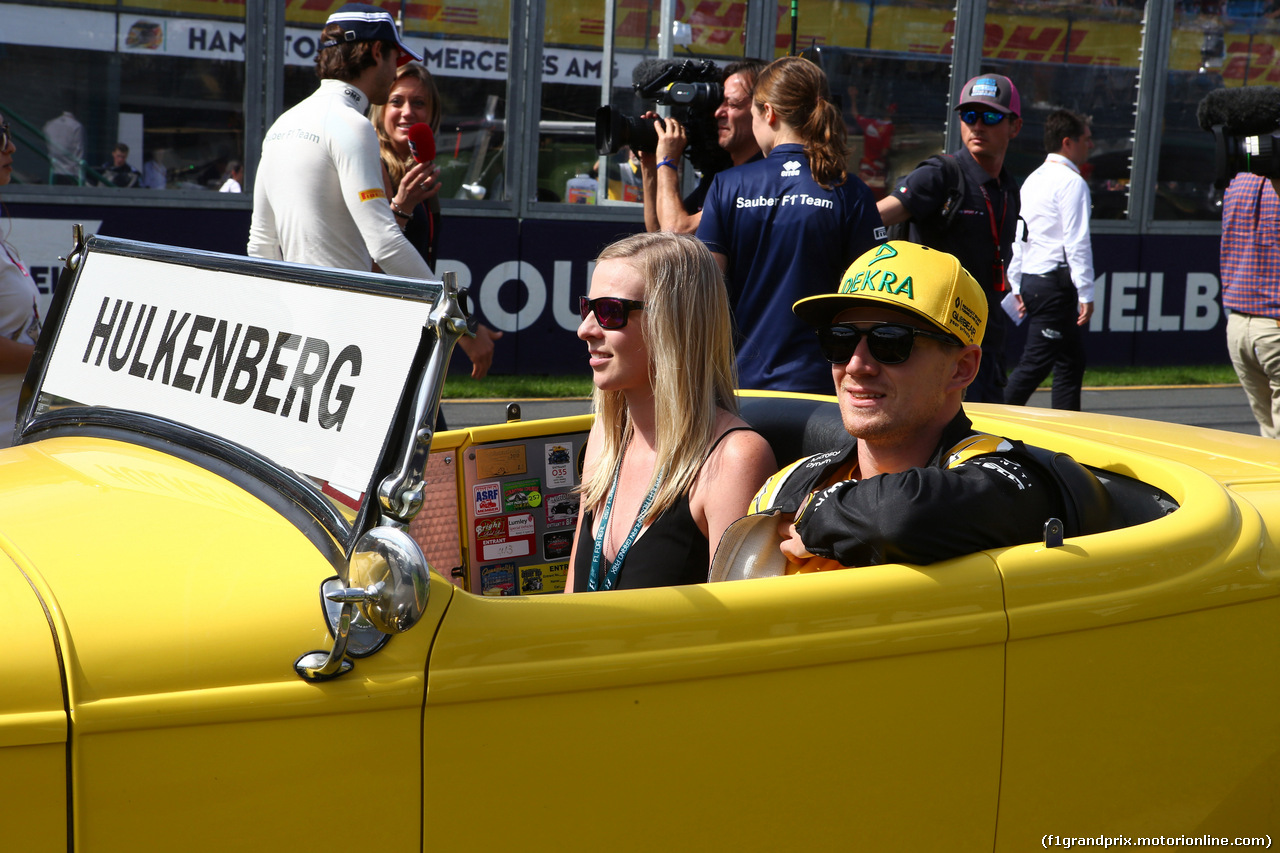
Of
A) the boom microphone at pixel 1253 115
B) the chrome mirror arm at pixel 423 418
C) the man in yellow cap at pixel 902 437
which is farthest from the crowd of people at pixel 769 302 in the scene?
the chrome mirror arm at pixel 423 418

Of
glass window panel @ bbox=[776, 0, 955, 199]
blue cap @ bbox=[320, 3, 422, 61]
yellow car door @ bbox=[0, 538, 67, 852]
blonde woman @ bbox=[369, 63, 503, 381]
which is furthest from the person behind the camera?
glass window panel @ bbox=[776, 0, 955, 199]

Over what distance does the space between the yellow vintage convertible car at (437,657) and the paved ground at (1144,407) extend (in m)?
5.62

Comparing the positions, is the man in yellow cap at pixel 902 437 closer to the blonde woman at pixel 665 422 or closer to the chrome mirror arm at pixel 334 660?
the blonde woman at pixel 665 422

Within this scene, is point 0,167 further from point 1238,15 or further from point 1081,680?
point 1238,15

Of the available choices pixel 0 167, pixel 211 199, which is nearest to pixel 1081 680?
pixel 0 167

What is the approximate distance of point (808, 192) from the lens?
13.0 feet

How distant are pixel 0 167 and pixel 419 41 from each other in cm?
640

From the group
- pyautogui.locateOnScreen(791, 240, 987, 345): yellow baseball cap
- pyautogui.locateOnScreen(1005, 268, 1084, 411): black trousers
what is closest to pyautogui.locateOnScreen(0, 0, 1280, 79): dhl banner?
pyautogui.locateOnScreen(1005, 268, 1084, 411): black trousers

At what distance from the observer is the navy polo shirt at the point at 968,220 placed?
5.05 meters

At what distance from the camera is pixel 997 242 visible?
5.16m

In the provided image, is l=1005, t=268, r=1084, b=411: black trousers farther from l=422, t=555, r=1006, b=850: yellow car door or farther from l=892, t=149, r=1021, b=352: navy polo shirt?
l=422, t=555, r=1006, b=850: yellow car door

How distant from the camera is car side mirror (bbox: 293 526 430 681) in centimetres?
141

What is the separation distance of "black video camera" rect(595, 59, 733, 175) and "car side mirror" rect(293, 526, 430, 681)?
3.80m

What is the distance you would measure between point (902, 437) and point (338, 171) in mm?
2246
